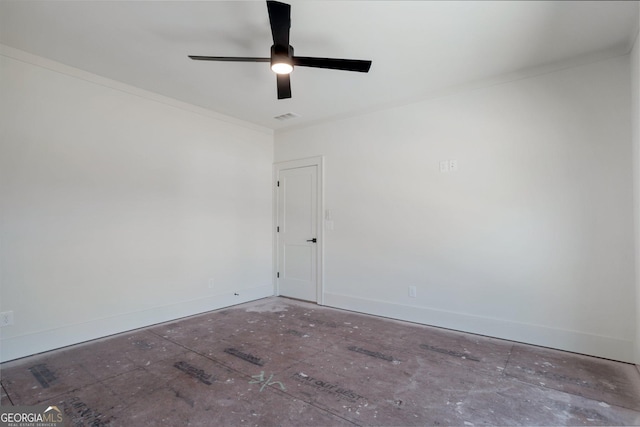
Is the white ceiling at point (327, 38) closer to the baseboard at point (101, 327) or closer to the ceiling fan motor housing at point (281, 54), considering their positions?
the ceiling fan motor housing at point (281, 54)

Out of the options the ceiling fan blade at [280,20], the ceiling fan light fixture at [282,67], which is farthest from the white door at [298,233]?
the ceiling fan blade at [280,20]

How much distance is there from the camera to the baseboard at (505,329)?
263 cm

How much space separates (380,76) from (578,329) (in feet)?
9.90

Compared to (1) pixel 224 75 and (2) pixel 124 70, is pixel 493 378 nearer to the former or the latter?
(1) pixel 224 75

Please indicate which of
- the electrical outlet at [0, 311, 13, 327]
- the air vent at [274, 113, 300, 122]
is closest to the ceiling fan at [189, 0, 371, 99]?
the air vent at [274, 113, 300, 122]

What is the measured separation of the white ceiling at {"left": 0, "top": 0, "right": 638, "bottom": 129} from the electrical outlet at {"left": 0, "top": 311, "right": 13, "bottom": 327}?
7.58ft

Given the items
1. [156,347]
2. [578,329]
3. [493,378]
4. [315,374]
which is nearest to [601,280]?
[578,329]

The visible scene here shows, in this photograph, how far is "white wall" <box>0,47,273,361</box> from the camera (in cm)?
271

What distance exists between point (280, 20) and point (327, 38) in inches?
27.4

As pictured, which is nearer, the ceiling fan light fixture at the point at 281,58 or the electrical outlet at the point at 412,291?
the ceiling fan light fixture at the point at 281,58

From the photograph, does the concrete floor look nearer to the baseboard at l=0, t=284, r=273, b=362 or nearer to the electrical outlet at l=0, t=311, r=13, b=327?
the baseboard at l=0, t=284, r=273, b=362

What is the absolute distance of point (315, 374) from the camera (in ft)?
7.89

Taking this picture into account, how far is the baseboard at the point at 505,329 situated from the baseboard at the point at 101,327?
6.03 ft

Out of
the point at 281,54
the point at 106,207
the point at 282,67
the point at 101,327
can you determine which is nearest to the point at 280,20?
the point at 281,54
